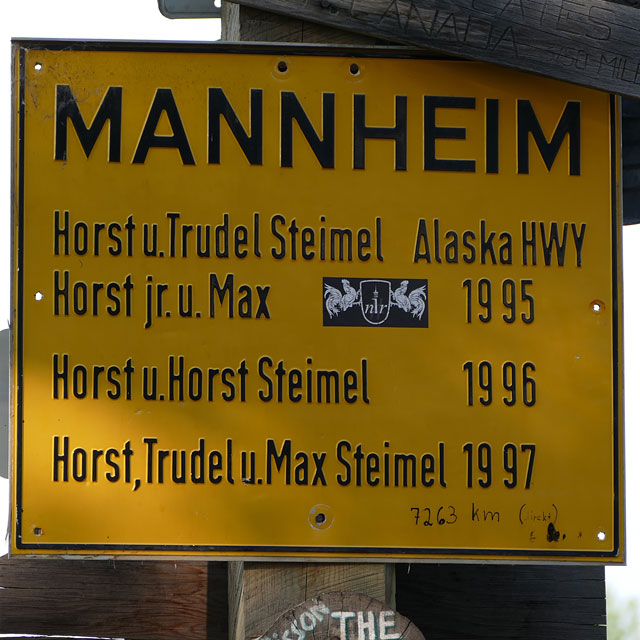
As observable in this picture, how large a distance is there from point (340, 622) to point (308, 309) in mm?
795

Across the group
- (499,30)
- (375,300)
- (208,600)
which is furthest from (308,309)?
(208,600)

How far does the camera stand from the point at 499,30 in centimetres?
286

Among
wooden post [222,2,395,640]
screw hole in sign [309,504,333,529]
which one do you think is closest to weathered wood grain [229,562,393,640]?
wooden post [222,2,395,640]

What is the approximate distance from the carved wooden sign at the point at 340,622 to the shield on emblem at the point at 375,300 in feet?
2.33

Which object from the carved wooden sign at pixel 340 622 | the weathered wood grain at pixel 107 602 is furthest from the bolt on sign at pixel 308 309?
the weathered wood grain at pixel 107 602

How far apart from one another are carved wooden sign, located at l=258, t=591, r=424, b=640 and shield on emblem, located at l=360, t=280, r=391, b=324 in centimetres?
71

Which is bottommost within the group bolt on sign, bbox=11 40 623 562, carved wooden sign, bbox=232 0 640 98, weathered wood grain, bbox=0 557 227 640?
weathered wood grain, bbox=0 557 227 640

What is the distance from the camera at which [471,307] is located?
9.29ft

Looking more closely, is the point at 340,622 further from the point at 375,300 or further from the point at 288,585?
the point at 375,300

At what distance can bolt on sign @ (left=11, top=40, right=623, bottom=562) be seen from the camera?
2.75 meters

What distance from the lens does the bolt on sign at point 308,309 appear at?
108 inches

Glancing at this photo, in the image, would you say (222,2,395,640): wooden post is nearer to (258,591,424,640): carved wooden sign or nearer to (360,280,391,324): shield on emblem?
(258,591,424,640): carved wooden sign

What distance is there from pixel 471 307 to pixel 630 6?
0.96 m

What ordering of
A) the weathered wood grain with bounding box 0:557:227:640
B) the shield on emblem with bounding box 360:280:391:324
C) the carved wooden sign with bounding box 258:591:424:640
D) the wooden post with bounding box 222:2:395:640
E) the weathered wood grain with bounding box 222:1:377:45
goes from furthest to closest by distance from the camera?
the weathered wood grain with bounding box 0:557:227:640, the weathered wood grain with bounding box 222:1:377:45, the shield on emblem with bounding box 360:280:391:324, the wooden post with bounding box 222:2:395:640, the carved wooden sign with bounding box 258:591:424:640
